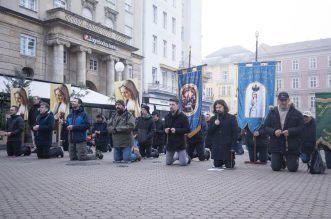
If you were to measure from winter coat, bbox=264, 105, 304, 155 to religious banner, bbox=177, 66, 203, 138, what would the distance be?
2996 mm

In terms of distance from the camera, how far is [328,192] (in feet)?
21.1

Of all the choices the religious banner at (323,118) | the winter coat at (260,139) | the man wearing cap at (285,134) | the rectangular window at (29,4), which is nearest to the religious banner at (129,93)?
the winter coat at (260,139)

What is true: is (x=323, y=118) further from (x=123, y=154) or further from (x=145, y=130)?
(x=123, y=154)

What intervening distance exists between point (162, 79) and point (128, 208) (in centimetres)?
4052

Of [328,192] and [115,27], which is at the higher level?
[115,27]

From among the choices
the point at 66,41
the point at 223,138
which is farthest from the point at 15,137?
the point at 66,41

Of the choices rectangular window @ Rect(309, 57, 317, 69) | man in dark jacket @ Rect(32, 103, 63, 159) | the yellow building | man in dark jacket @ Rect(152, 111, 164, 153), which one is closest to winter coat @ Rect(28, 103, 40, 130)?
man in dark jacket @ Rect(32, 103, 63, 159)

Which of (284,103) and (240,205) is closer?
(240,205)

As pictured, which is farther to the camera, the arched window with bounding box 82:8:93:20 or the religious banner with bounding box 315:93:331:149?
the arched window with bounding box 82:8:93:20

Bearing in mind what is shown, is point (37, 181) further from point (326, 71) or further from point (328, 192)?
point (326, 71)

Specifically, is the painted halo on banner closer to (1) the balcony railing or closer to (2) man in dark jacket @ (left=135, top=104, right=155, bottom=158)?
(2) man in dark jacket @ (left=135, top=104, right=155, bottom=158)

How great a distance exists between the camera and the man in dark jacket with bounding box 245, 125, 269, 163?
1205cm

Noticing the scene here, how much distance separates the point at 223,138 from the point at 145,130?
373 centimetres

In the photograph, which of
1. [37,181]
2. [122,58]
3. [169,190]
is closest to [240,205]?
[169,190]
